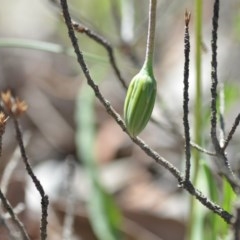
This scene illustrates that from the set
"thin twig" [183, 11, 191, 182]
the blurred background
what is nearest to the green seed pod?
"thin twig" [183, 11, 191, 182]

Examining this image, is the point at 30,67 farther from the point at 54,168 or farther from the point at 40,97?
the point at 54,168

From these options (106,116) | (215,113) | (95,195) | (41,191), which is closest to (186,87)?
(215,113)

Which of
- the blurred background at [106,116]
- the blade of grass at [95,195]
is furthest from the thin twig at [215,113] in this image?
the blade of grass at [95,195]

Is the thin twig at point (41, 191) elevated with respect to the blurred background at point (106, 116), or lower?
lower

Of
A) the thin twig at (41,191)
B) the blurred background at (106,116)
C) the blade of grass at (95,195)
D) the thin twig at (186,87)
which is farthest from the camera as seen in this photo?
the blurred background at (106,116)

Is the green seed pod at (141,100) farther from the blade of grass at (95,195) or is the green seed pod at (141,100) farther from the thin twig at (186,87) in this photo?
the blade of grass at (95,195)

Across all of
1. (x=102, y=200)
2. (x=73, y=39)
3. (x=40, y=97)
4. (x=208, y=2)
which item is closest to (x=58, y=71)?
(x=40, y=97)

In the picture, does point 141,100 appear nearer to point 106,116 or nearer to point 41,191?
point 41,191
